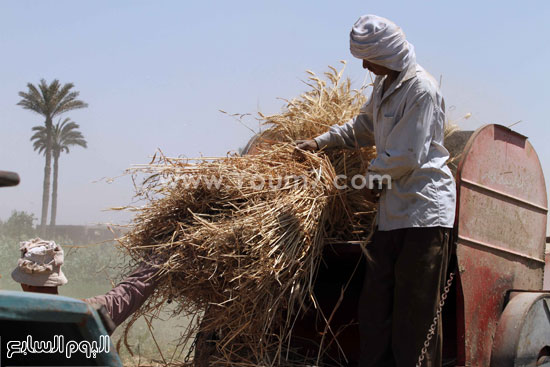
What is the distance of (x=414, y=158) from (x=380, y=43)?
23.2 inches

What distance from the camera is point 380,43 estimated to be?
3.24m

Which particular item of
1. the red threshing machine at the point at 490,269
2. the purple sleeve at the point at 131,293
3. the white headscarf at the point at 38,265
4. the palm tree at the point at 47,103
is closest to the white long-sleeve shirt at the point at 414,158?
the red threshing machine at the point at 490,269

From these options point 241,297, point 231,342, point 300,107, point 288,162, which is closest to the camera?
point 241,297

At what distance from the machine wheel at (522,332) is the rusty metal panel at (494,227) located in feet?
0.23

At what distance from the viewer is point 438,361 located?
318 centimetres

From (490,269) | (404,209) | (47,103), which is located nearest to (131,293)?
(404,209)

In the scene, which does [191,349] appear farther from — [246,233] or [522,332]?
[522,332]

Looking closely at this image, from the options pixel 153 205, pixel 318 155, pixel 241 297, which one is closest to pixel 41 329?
pixel 241 297

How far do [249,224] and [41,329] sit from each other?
1.47m

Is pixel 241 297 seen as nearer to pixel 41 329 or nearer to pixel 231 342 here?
pixel 231 342

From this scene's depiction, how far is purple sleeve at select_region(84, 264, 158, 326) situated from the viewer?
3.31m

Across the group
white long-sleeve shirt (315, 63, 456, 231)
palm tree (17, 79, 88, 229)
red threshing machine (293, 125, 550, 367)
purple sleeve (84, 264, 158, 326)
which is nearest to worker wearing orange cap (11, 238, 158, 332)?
purple sleeve (84, 264, 158, 326)

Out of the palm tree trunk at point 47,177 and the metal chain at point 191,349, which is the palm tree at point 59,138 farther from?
the metal chain at point 191,349

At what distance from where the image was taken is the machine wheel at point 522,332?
3375 millimetres
